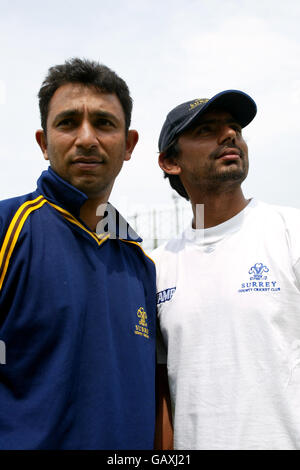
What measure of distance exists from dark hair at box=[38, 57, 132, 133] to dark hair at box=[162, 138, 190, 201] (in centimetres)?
75

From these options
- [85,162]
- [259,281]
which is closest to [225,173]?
[259,281]

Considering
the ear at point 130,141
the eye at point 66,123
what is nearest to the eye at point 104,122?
the eye at point 66,123

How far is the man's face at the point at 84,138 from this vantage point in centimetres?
216

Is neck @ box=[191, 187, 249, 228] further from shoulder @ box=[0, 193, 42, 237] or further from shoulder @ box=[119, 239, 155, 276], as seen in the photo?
shoulder @ box=[0, 193, 42, 237]

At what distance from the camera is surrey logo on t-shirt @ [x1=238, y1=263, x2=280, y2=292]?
231 cm

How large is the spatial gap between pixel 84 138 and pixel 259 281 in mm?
1223

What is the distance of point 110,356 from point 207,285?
32.5 inches

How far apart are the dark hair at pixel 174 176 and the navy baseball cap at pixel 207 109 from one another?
3cm

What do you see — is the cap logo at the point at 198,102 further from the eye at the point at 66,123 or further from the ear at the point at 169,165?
the eye at the point at 66,123

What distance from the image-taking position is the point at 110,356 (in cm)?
195

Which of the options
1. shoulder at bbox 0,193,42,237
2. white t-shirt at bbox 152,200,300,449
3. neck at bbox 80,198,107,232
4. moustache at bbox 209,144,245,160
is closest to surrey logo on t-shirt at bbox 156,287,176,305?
white t-shirt at bbox 152,200,300,449

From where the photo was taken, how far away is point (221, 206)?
290 cm
